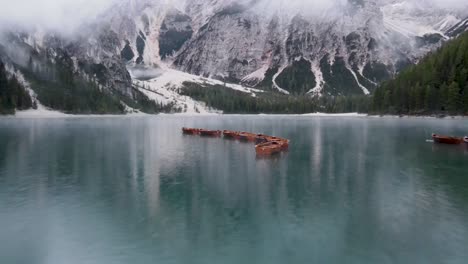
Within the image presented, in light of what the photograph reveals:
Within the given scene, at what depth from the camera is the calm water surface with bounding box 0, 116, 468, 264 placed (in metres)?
27.2

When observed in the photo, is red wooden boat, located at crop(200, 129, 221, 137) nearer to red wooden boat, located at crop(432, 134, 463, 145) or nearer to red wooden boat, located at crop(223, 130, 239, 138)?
red wooden boat, located at crop(223, 130, 239, 138)

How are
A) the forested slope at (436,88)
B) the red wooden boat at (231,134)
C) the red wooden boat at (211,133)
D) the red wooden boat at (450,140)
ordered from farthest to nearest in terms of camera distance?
the forested slope at (436,88) < the red wooden boat at (211,133) < the red wooden boat at (231,134) < the red wooden boat at (450,140)

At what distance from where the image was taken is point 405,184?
47.8m

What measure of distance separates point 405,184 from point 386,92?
6254 inches

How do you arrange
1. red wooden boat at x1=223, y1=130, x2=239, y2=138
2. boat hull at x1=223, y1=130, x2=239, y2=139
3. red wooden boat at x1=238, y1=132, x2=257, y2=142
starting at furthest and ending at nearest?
boat hull at x1=223, y1=130, x2=239, y2=139
red wooden boat at x1=223, y1=130, x2=239, y2=138
red wooden boat at x1=238, y1=132, x2=257, y2=142

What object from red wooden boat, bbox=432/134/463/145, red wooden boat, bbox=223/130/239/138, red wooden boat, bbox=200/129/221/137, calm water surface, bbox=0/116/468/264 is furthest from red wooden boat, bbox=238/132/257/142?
red wooden boat, bbox=432/134/463/145

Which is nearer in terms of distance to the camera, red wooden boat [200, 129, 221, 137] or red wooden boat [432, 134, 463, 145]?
A: red wooden boat [432, 134, 463, 145]

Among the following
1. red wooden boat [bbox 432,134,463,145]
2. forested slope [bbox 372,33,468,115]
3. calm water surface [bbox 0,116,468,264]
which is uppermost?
forested slope [bbox 372,33,468,115]

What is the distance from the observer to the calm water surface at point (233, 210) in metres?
27.2

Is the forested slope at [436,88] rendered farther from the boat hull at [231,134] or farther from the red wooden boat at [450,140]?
the boat hull at [231,134]

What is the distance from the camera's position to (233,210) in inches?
1432

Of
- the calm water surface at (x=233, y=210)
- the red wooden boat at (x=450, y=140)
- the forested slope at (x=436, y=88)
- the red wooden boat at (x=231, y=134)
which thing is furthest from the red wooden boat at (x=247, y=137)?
the forested slope at (x=436, y=88)

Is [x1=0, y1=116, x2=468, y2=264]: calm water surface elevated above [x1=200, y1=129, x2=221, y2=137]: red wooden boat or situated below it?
below

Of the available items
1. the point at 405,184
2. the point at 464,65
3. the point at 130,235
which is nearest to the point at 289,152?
the point at 405,184
